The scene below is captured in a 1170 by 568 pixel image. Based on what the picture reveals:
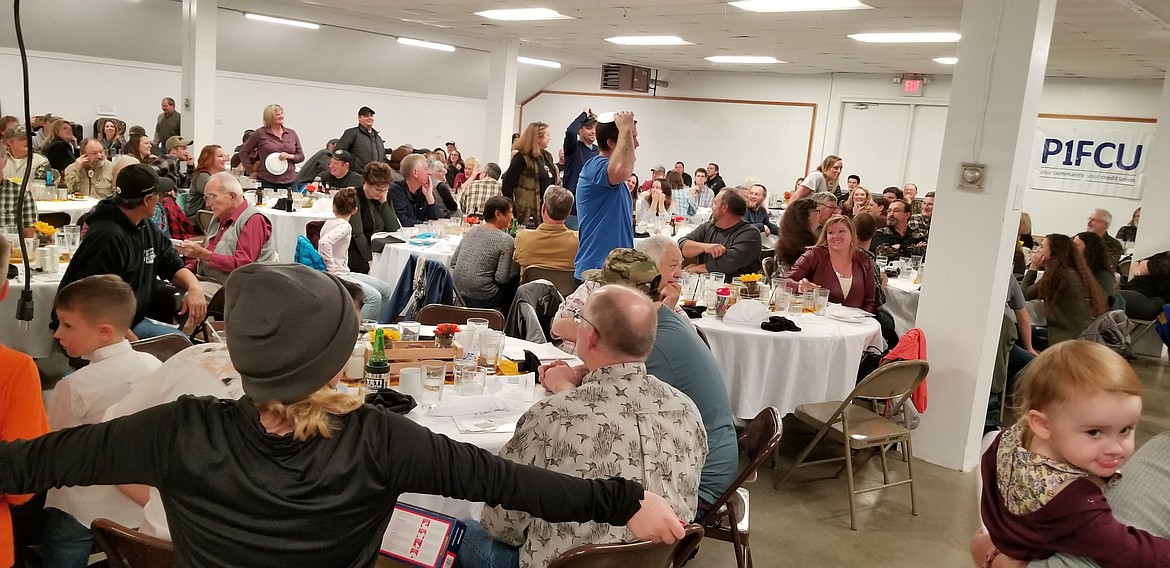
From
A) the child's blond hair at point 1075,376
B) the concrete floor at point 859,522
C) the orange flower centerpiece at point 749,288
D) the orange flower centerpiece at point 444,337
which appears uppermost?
the child's blond hair at point 1075,376

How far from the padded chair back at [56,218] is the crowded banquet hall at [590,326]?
4cm

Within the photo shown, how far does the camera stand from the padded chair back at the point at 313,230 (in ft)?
23.1

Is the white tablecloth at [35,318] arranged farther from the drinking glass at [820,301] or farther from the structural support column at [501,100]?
the structural support column at [501,100]

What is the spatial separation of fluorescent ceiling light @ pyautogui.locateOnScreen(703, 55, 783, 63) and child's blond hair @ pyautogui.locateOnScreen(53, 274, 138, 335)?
1127 cm

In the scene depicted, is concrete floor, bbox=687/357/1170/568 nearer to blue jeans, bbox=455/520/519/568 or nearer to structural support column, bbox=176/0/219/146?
blue jeans, bbox=455/520/519/568

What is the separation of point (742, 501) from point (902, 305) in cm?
379

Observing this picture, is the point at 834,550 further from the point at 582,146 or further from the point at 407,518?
the point at 582,146

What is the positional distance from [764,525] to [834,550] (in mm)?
338

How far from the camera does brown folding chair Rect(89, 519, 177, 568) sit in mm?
1756

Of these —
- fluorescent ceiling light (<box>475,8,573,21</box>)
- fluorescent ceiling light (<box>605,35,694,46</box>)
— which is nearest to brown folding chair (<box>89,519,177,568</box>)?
fluorescent ceiling light (<box>475,8,573,21</box>)

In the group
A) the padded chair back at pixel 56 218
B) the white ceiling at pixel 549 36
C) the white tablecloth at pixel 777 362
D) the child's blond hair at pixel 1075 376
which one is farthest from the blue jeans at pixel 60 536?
the white ceiling at pixel 549 36

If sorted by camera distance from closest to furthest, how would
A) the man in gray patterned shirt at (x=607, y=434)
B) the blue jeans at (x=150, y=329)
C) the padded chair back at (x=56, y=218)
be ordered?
the man in gray patterned shirt at (x=607, y=434)
the blue jeans at (x=150, y=329)
the padded chair back at (x=56, y=218)

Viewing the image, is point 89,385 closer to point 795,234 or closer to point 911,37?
point 795,234

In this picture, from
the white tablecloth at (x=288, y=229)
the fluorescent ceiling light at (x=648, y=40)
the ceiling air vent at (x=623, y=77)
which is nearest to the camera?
the white tablecloth at (x=288, y=229)
